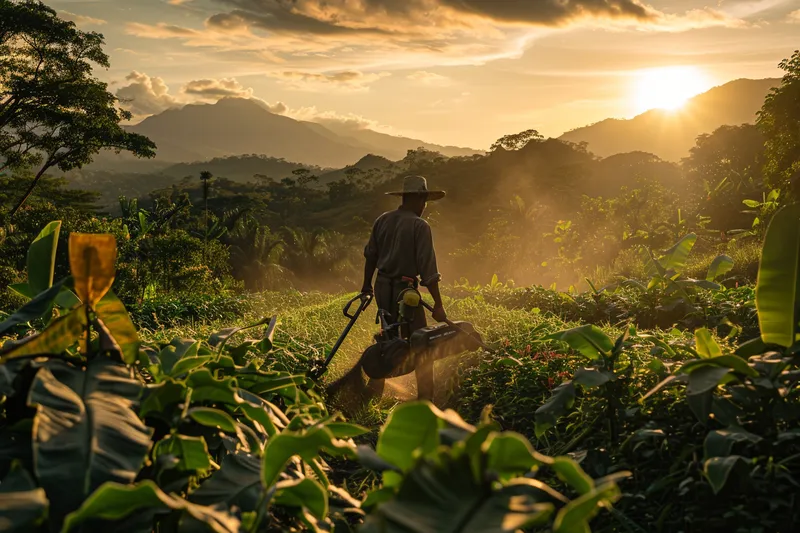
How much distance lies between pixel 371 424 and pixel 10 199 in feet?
127

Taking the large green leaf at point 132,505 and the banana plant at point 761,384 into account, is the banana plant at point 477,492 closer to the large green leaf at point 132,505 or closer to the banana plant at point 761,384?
the large green leaf at point 132,505

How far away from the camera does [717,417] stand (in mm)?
2180

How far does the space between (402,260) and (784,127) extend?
762 inches

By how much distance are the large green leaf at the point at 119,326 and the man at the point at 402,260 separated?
3.87m

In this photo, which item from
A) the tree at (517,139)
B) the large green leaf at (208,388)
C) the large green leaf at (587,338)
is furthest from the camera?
the tree at (517,139)

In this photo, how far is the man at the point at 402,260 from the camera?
575 cm

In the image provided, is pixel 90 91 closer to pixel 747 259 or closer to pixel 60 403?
pixel 747 259

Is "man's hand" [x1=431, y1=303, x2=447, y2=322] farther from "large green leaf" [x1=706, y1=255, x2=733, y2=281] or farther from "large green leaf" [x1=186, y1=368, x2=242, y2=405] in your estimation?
"large green leaf" [x1=706, y1=255, x2=733, y2=281]

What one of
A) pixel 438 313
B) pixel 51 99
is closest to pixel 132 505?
pixel 438 313

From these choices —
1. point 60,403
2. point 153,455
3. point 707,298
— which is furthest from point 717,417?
point 707,298

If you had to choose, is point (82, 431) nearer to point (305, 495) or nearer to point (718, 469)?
point (305, 495)

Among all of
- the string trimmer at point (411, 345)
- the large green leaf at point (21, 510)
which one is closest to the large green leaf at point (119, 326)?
the large green leaf at point (21, 510)

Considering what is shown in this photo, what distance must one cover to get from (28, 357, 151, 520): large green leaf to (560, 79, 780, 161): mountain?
6342 inches

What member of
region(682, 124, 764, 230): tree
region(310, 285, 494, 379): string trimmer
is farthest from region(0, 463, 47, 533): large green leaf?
region(682, 124, 764, 230): tree
